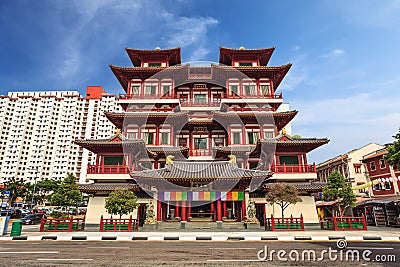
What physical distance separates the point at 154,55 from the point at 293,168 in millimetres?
23236

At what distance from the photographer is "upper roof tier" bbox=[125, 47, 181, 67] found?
113 ft

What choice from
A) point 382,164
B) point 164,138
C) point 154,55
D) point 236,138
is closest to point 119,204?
point 164,138

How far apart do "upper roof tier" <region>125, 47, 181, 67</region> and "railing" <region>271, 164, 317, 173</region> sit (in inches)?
794

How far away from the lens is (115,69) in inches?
1294

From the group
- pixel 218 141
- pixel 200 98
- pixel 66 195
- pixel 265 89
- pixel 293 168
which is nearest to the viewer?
pixel 293 168

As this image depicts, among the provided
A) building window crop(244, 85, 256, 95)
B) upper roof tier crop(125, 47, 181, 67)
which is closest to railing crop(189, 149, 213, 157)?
building window crop(244, 85, 256, 95)

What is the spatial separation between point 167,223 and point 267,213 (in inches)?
398

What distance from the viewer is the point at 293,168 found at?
27.1 metres

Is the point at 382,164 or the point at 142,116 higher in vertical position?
the point at 142,116

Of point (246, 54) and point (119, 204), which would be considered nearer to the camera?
point (119, 204)

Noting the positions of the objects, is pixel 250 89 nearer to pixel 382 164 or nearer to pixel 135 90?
pixel 135 90

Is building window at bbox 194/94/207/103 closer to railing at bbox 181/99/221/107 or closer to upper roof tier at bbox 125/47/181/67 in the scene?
railing at bbox 181/99/221/107

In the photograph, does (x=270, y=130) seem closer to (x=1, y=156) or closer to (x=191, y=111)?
(x=191, y=111)

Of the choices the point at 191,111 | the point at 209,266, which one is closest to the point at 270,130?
the point at 191,111
